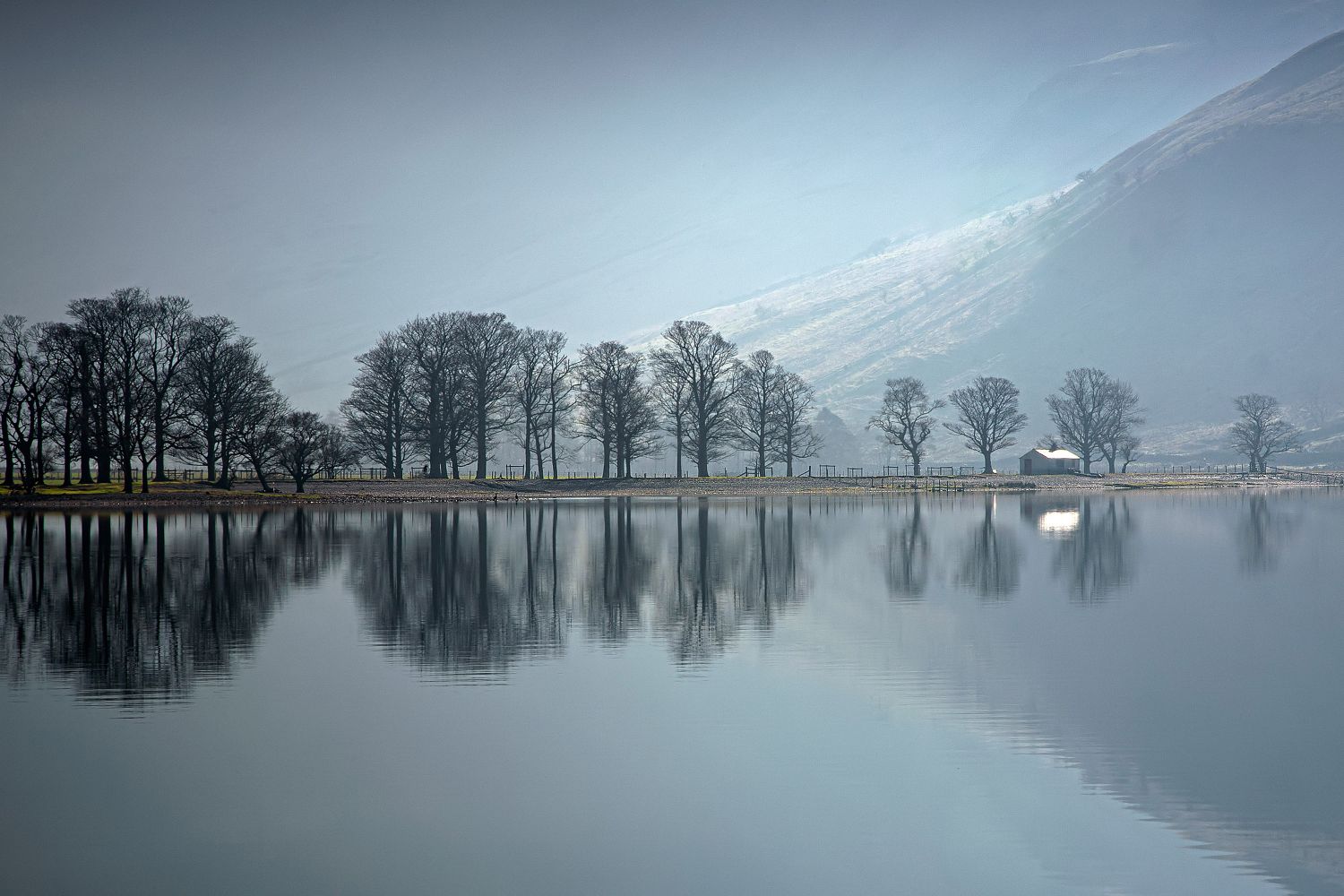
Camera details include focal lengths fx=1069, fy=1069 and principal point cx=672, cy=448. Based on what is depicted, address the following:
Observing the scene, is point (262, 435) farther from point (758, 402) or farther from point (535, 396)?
point (758, 402)

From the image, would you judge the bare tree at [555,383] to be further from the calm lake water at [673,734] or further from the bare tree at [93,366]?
the calm lake water at [673,734]

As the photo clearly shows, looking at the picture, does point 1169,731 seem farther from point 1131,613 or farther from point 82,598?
point 82,598

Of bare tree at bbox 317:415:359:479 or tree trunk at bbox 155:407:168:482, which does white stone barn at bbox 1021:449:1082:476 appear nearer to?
bare tree at bbox 317:415:359:479

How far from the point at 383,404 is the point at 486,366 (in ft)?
32.0

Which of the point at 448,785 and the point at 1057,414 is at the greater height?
the point at 1057,414

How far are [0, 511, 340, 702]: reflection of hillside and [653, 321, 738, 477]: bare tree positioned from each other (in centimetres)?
5883

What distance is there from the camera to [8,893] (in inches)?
364

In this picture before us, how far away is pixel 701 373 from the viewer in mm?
107562

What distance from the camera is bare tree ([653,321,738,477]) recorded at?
107 meters

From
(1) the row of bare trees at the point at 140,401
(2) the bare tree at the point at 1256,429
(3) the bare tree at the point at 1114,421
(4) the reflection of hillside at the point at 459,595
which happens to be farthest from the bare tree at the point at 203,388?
(2) the bare tree at the point at 1256,429

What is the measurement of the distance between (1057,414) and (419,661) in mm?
140408

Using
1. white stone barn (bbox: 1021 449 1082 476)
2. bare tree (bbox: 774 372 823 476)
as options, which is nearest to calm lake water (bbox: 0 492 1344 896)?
bare tree (bbox: 774 372 823 476)

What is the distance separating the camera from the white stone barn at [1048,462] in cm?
13988

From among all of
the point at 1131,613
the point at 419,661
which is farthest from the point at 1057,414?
the point at 419,661
